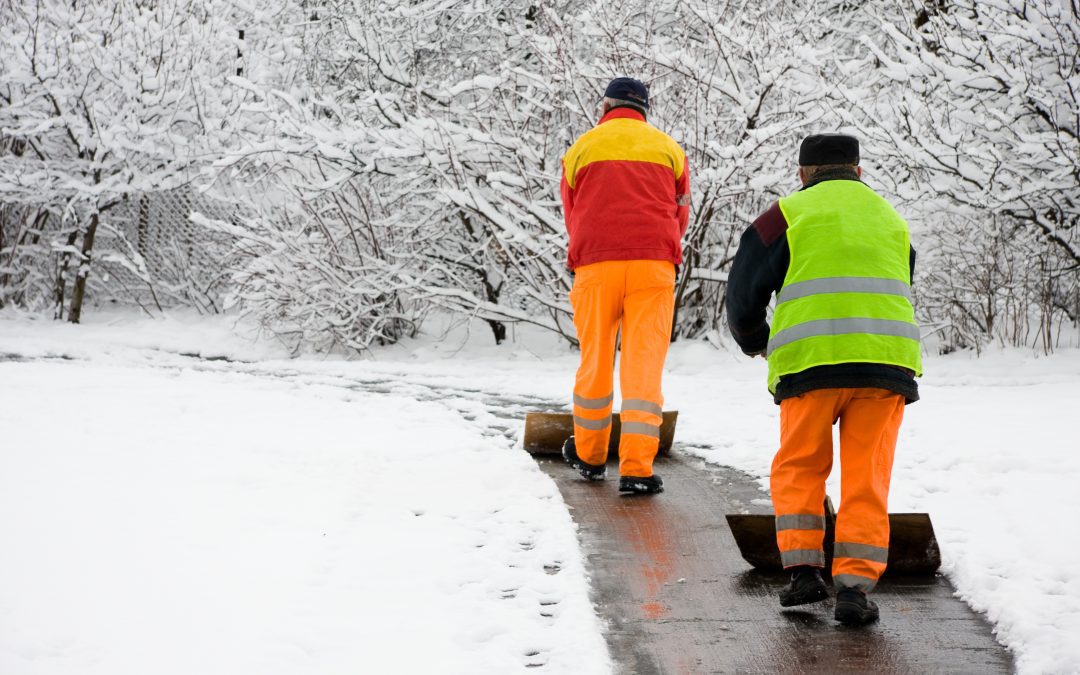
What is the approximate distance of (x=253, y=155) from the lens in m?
11.2

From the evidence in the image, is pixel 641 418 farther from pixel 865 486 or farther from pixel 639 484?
pixel 865 486

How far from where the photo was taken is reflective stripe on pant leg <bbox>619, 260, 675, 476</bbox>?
4.92 m

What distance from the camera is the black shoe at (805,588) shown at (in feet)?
11.1

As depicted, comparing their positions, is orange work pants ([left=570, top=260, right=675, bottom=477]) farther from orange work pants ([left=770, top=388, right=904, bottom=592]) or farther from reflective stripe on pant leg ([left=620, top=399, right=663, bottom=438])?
orange work pants ([left=770, top=388, right=904, bottom=592])

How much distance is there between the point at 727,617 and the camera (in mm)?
3393

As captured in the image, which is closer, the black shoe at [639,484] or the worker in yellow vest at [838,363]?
the worker in yellow vest at [838,363]

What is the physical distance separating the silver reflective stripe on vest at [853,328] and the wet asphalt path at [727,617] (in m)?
0.94

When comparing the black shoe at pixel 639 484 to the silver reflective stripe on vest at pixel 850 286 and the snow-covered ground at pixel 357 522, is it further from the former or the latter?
the silver reflective stripe on vest at pixel 850 286

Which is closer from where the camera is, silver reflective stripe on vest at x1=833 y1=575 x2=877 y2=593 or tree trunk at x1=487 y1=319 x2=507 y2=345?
silver reflective stripe on vest at x1=833 y1=575 x2=877 y2=593

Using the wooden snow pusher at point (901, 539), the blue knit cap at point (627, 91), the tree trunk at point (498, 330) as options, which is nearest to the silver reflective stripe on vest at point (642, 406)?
the wooden snow pusher at point (901, 539)

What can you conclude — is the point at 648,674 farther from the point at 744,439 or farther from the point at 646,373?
the point at 744,439

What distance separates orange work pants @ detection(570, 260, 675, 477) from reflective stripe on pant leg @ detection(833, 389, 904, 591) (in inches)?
64.5

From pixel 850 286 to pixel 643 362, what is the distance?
174 centimetres

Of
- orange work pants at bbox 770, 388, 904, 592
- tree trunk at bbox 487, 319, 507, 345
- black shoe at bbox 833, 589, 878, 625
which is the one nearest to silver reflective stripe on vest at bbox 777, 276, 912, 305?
orange work pants at bbox 770, 388, 904, 592
